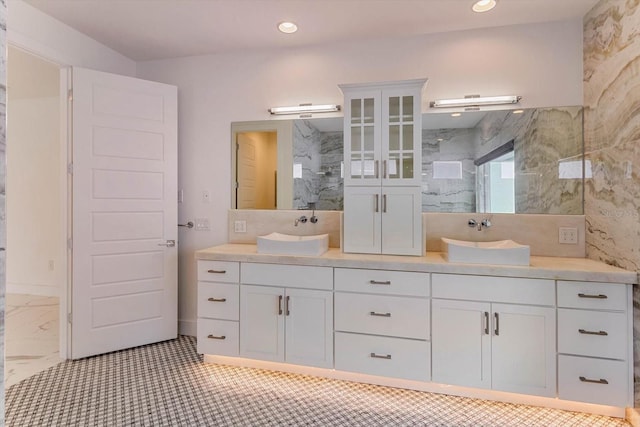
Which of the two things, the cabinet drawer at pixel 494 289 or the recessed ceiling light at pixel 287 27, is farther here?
A: the recessed ceiling light at pixel 287 27

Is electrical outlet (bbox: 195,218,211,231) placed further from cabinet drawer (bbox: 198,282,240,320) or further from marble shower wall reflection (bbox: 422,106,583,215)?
marble shower wall reflection (bbox: 422,106,583,215)

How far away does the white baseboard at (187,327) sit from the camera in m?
3.22

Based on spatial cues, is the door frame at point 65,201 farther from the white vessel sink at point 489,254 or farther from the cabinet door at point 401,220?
the white vessel sink at point 489,254

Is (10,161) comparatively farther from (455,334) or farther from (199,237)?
(455,334)

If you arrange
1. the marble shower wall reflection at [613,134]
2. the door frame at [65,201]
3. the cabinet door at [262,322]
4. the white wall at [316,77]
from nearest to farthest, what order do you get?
the marble shower wall reflection at [613,134] < the cabinet door at [262,322] < the white wall at [316,77] < the door frame at [65,201]

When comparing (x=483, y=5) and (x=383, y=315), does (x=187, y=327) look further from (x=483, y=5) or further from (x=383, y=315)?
(x=483, y=5)

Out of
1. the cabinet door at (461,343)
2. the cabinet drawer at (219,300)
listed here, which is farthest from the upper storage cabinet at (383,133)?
the cabinet drawer at (219,300)

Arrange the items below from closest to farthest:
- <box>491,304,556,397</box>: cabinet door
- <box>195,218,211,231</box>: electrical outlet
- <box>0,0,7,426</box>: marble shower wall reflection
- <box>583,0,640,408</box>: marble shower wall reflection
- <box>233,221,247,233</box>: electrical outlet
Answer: <box>0,0,7,426</box>: marble shower wall reflection, <box>583,0,640,408</box>: marble shower wall reflection, <box>491,304,556,397</box>: cabinet door, <box>233,221,247,233</box>: electrical outlet, <box>195,218,211,231</box>: electrical outlet

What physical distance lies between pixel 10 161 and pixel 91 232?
3046mm

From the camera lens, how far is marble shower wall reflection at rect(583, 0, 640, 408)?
191cm

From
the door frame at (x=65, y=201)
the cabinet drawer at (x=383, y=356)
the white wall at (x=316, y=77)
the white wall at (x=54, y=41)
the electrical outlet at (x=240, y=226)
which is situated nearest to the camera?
the cabinet drawer at (x=383, y=356)

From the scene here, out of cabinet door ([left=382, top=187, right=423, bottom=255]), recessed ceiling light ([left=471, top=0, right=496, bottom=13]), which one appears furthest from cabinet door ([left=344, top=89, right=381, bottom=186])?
recessed ceiling light ([left=471, top=0, right=496, bottom=13])

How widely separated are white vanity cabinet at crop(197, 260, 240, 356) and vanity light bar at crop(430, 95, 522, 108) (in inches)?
77.8

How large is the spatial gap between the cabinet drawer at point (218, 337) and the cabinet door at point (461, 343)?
4.52ft
